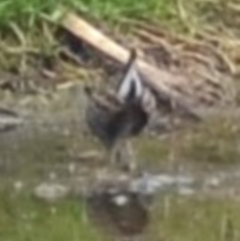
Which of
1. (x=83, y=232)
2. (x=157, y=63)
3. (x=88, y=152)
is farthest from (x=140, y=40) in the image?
(x=83, y=232)

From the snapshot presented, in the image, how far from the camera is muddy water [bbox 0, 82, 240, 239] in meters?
5.39

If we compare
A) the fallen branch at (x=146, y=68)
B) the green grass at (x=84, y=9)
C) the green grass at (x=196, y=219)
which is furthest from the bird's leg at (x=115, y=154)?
the green grass at (x=84, y=9)

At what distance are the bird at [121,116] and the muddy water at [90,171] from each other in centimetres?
7

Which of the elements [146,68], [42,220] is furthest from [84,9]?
[42,220]

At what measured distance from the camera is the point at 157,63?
6.81 metres

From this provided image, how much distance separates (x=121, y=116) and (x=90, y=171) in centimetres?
26

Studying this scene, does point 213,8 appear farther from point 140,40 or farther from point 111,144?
point 111,144

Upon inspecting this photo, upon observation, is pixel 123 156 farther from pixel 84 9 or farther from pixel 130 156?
pixel 84 9

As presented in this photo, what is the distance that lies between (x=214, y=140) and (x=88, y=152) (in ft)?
1.81

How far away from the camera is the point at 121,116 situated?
580 centimetres

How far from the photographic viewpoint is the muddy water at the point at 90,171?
539 cm

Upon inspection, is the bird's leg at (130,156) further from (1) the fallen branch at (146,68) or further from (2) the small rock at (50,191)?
(1) the fallen branch at (146,68)

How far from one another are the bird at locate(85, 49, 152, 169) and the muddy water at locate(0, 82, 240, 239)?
69 mm

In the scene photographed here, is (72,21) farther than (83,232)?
Yes
